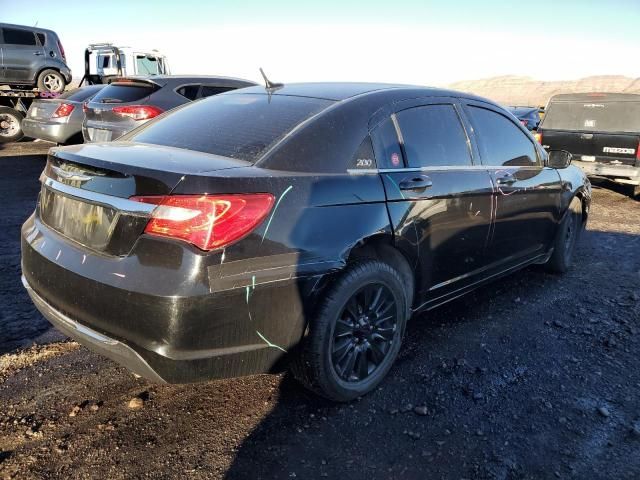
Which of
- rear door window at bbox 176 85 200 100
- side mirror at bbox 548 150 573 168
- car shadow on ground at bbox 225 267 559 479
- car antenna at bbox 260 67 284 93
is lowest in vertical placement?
car shadow on ground at bbox 225 267 559 479

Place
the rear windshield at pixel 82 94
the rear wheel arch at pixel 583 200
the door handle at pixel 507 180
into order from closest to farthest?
the door handle at pixel 507 180, the rear wheel arch at pixel 583 200, the rear windshield at pixel 82 94

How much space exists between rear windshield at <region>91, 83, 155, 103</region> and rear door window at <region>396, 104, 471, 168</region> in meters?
5.30

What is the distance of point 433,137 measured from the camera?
128 inches

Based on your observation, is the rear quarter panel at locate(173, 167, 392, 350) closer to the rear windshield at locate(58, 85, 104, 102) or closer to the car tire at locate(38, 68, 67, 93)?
the rear windshield at locate(58, 85, 104, 102)

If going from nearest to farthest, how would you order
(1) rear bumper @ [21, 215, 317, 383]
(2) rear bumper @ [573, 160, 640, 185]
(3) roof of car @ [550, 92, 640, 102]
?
(1) rear bumper @ [21, 215, 317, 383] < (2) rear bumper @ [573, 160, 640, 185] < (3) roof of car @ [550, 92, 640, 102]

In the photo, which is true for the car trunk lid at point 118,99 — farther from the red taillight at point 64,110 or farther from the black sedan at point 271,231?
the black sedan at point 271,231

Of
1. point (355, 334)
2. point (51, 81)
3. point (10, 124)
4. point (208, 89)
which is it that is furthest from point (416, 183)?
point (51, 81)

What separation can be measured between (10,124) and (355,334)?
14425mm

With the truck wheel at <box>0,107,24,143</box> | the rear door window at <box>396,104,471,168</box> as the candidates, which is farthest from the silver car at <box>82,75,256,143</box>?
the truck wheel at <box>0,107,24,143</box>

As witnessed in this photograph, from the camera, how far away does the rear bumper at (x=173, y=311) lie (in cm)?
209

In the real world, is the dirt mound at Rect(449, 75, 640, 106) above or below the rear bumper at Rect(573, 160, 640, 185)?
above

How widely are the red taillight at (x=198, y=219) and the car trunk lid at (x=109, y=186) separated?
0.04 metres

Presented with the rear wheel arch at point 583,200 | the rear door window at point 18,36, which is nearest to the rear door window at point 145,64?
the rear door window at point 18,36

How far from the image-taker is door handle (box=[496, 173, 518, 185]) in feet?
12.0
